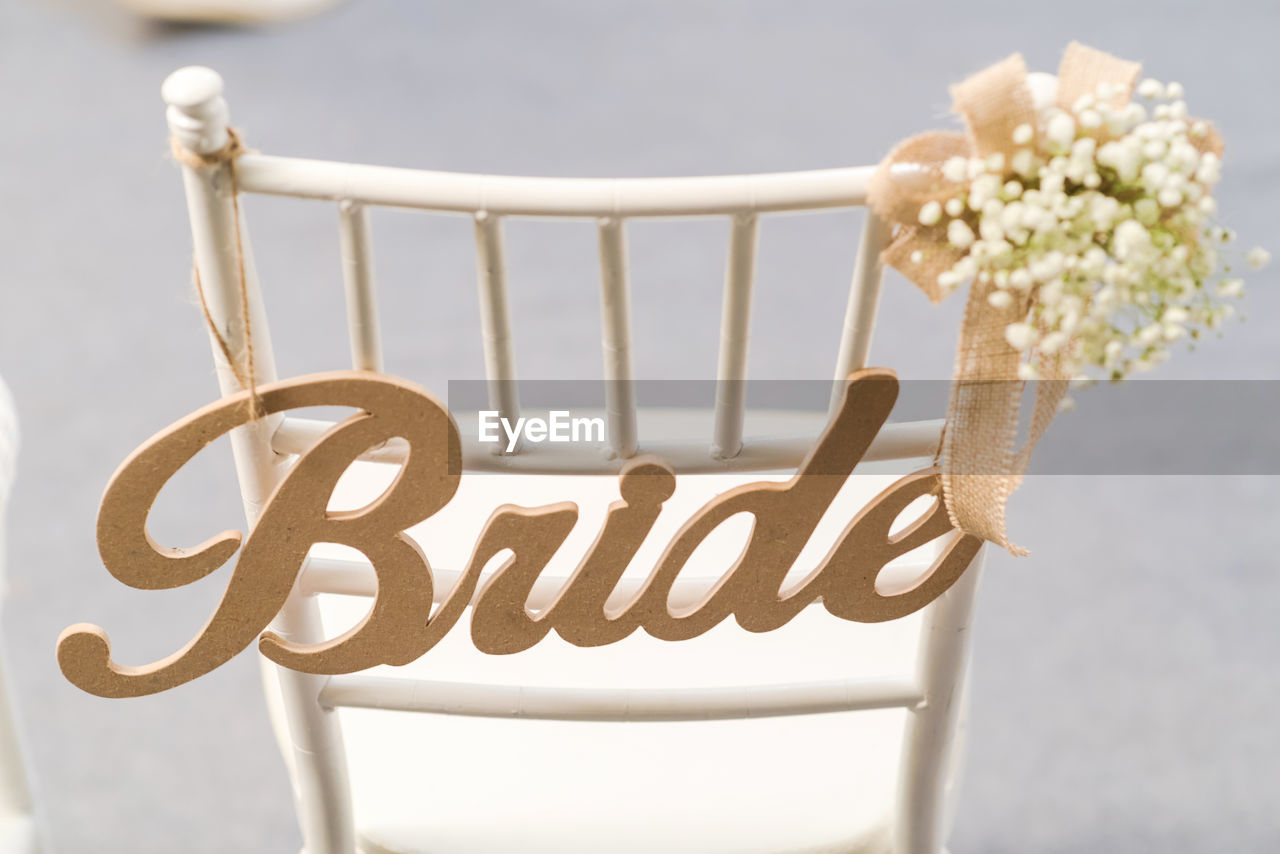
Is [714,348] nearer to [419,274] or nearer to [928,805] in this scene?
[419,274]

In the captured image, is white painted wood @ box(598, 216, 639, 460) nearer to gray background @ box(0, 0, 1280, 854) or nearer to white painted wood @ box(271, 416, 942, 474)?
white painted wood @ box(271, 416, 942, 474)

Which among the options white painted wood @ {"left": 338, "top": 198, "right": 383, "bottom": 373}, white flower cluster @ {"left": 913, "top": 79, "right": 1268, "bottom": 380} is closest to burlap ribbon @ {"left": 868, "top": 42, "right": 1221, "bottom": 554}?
white flower cluster @ {"left": 913, "top": 79, "right": 1268, "bottom": 380}

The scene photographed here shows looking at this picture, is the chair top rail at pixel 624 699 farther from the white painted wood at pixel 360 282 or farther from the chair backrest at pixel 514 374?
the white painted wood at pixel 360 282

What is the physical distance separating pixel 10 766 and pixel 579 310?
64.4 inches

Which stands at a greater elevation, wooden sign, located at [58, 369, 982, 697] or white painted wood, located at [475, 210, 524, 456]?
white painted wood, located at [475, 210, 524, 456]

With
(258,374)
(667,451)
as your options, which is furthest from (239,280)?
(667,451)

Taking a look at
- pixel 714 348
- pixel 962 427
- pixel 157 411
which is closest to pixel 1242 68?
pixel 714 348

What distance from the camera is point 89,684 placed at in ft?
3.01

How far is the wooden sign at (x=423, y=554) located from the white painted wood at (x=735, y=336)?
4cm

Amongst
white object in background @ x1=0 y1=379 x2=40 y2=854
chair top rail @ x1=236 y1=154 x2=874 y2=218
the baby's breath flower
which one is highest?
the baby's breath flower

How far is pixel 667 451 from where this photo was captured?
85cm

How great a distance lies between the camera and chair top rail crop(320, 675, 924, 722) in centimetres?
97

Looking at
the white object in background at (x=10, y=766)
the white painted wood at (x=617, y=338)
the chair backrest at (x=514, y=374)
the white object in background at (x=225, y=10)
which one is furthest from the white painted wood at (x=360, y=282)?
the white object in background at (x=225, y=10)

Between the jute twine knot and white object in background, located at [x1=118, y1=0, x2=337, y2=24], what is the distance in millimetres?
2999
